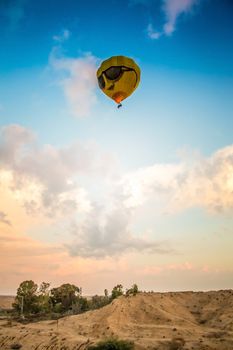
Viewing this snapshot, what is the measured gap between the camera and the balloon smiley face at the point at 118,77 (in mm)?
26281

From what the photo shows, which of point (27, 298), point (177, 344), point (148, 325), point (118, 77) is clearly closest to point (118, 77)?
point (118, 77)

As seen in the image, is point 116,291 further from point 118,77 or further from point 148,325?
point 118,77

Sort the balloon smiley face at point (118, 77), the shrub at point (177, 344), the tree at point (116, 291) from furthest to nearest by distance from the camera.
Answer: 1. the tree at point (116, 291)
2. the shrub at point (177, 344)
3. the balloon smiley face at point (118, 77)

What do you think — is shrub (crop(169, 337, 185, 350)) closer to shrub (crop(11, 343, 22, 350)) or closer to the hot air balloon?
shrub (crop(11, 343, 22, 350))

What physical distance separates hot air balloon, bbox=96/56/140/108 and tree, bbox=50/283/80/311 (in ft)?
170

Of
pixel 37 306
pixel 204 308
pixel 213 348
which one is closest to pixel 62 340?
pixel 213 348

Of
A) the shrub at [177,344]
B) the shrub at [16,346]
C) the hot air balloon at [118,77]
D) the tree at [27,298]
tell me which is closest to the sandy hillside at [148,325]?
the shrub at [177,344]

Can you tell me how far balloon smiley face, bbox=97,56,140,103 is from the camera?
26.3 metres

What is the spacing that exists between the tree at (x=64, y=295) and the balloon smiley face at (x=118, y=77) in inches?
2041

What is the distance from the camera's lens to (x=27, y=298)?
68312 mm

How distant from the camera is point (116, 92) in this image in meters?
27.0

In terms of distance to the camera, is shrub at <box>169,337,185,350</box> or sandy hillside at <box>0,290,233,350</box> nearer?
shrub at <box>169,337,185,350</box>

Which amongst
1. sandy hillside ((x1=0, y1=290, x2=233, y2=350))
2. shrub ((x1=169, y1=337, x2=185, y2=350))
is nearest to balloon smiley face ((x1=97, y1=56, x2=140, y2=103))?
shrub ((x1=169, y1=337, x2=185, y2=350))

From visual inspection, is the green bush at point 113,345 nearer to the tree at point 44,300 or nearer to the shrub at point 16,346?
the shrub at point 16,346
